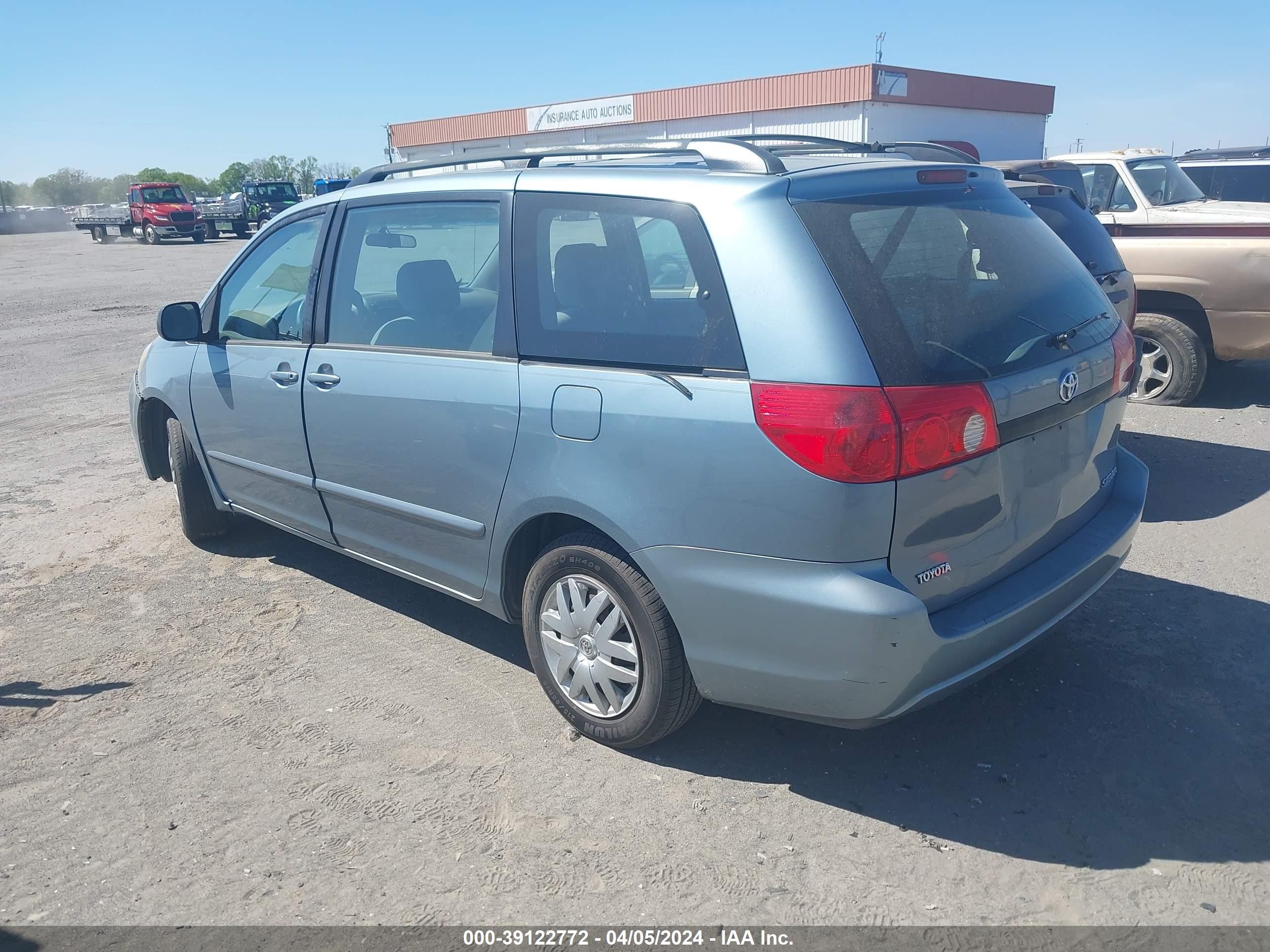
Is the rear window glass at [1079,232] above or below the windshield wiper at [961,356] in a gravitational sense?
above

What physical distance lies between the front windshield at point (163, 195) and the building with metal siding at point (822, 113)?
1150 centimetres

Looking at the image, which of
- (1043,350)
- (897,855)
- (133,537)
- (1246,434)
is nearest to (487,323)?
(1043,350)

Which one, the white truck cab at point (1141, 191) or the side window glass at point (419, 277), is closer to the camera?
the side window glass at point (419, 277)

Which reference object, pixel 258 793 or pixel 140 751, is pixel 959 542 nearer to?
pixel 258 793

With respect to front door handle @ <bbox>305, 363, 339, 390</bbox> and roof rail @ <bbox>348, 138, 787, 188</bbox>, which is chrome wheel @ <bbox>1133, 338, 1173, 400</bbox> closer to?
roof rail @ <bbox>348, 138, 787, 188</bbox>

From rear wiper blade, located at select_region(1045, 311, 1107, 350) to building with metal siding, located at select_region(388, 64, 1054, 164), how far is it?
104ft

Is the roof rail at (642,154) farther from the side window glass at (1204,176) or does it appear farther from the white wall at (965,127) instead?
the white wall at (965,127)

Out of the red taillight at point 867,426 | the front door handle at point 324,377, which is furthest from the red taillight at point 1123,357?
the front door handle at point 324,377

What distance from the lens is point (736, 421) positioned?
279cm

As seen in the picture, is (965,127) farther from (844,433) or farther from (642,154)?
(844,433)

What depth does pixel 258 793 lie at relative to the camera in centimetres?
330

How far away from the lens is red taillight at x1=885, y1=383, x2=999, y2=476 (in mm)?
2660

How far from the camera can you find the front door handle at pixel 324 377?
414 centimetres

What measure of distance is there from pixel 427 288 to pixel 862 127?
121 feet
